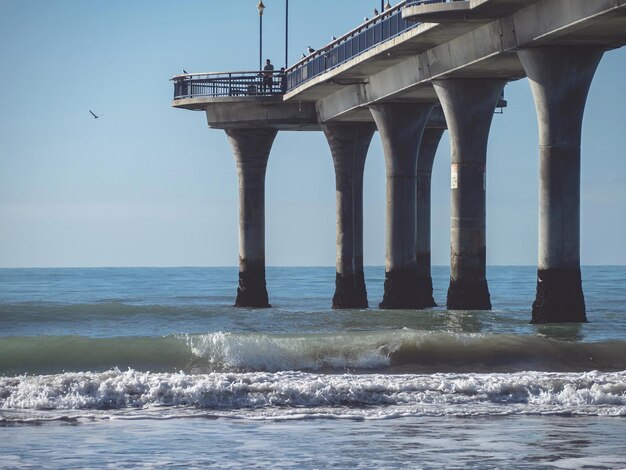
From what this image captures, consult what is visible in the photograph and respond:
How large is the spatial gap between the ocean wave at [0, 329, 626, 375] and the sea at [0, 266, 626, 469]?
45 millimetres

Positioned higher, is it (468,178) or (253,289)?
(468,178)

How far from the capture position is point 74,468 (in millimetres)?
16984

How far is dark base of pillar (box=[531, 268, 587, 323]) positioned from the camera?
35906 mm

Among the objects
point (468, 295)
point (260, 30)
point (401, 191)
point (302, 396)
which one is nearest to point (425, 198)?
point (401, 191)

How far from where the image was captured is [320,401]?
22953 millimetres

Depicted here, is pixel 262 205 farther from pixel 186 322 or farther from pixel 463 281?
pixel 463 281

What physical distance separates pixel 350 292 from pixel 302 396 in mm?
35262

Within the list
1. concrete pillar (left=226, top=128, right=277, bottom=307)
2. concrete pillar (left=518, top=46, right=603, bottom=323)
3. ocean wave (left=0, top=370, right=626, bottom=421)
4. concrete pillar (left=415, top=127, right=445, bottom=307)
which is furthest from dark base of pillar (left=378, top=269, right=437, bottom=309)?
ocean wave (left=0, top=370, right=626, bottom=421)

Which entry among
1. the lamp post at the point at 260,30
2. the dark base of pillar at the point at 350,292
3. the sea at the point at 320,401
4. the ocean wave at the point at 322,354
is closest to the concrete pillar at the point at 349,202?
the dark base of pillar at the point at 350,292

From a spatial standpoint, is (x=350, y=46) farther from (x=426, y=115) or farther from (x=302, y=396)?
(x=302, y=396)

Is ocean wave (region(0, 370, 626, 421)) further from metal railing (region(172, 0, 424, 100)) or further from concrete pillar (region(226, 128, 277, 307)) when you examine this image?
concrete pillar (region(226, 128, 277, 307))

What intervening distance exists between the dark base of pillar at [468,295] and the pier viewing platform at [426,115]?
0.04m

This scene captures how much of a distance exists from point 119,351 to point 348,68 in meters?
19.2

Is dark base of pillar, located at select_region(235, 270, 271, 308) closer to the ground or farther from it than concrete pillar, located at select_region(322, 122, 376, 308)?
closer to the ground
